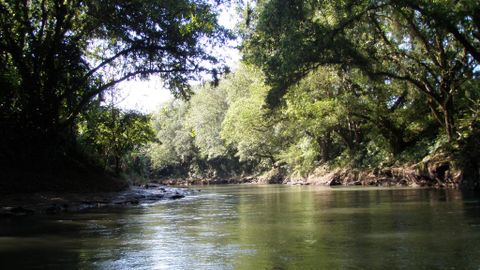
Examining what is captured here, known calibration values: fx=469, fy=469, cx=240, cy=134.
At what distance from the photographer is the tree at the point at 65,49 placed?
53.4 feet

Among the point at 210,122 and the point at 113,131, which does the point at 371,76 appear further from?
the point at 210,122

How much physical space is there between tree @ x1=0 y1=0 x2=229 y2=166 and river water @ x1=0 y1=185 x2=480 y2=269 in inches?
254

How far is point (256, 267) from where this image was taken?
17.1ft

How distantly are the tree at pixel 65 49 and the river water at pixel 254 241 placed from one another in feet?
21.2

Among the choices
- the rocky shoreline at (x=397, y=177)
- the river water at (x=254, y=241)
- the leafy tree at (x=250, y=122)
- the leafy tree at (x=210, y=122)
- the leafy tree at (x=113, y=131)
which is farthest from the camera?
the leafy tree at (x=210, y=122)

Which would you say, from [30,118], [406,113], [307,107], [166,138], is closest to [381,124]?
[406,113]

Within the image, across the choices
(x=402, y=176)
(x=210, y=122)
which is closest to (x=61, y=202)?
(x=402, y=176)

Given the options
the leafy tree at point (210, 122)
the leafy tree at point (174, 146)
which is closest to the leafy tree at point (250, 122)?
the leafy tree at point (210, 122)

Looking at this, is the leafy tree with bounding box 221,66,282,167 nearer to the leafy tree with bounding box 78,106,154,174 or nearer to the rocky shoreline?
the rocky shoreline

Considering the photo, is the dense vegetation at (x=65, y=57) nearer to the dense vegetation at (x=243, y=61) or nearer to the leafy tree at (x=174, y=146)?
the dense vegetation at (x=243, y=61)

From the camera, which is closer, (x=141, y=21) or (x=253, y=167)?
(x=141, y=21)

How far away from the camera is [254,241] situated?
7.04 metres

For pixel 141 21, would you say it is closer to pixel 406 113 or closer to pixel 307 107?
pixel 307 107

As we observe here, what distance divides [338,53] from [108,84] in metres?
8.99
